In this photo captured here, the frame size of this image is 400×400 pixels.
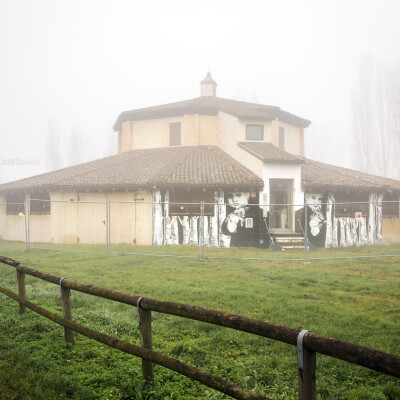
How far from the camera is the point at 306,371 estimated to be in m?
2.26

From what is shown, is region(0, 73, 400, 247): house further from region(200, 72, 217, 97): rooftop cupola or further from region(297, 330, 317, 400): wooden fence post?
region(297, 330, 317, 400): wooden fence post

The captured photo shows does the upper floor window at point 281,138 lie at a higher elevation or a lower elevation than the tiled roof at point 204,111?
lower

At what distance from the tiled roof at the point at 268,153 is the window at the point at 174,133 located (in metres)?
5.07

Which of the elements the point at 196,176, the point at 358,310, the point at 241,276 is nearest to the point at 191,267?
the point at 241,276

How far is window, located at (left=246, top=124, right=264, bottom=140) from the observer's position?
22406 millimetres

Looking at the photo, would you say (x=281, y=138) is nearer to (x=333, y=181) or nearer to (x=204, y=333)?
(x=333, y=181)

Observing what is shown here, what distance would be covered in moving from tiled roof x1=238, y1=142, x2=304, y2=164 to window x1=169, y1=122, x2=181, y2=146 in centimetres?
507

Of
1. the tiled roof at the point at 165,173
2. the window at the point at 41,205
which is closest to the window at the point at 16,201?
the tiled roof at the point at 165,173

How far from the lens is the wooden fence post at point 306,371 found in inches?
88.9

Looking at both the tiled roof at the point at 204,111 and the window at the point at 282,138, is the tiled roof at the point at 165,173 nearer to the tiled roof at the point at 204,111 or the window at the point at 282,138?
the tiled roof at the point at 204,111

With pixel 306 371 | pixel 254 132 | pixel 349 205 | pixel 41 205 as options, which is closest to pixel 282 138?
pixel 254 132

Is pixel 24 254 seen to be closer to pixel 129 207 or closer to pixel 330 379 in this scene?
pixel 129 207

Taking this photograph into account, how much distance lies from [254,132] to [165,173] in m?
6.67

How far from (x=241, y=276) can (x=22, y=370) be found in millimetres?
6470
